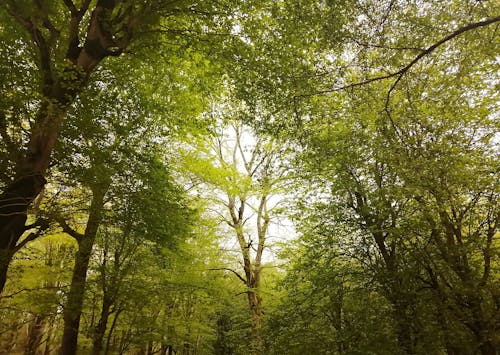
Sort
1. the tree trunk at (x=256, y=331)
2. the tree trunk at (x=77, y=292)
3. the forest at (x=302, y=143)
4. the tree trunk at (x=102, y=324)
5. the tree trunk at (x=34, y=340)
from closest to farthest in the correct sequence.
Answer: the forest at (x=302, y=143), the tree trunk at (x=77, y=292), the tree trunk at (x=102, y=324), the tree trunk at (x=256, y=331), the tree trunk at (x=34, y=340)

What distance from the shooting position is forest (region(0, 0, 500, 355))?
6.19m

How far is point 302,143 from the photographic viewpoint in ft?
28.8

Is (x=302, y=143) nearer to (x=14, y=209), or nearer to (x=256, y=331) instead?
(x=14, y=209)

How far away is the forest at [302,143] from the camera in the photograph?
619cm

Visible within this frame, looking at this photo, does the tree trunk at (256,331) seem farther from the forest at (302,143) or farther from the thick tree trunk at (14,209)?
the thick tree trunk at (14,209)

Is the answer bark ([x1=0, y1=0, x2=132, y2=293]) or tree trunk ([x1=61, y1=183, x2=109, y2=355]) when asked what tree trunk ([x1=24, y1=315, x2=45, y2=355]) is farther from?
bark ([x1=0, y1=0, x2=132, y2=293])

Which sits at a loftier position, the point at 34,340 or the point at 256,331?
the point at 256,331

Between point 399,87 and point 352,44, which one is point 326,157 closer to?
point 399,87

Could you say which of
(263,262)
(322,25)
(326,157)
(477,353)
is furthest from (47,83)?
(263,262)

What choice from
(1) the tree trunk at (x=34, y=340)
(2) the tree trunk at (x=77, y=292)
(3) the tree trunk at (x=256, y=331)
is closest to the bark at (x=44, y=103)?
(2) the tree trunk at (x=77, y=292)


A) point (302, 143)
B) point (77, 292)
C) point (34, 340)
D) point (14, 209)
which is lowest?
point (34, 340)

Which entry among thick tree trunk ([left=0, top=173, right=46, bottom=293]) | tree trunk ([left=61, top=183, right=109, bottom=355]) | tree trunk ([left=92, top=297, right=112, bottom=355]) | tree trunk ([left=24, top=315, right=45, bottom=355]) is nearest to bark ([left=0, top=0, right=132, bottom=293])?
thick tree trunk ([left=0, top=173, right=46, bottom=293])

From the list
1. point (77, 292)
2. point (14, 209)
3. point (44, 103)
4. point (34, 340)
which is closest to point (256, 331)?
point (77, 292)

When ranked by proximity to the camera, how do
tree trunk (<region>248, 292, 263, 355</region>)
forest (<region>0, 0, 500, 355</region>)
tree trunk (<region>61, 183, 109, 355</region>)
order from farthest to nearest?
tree trunk (<region>248, 292, 263, 355</region>) → tree trunk (<region>61, 183, 109, 355</region>) → forest (<region>0, 0, 500, 355</region>)
